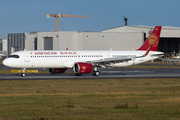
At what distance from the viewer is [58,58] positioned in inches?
1457

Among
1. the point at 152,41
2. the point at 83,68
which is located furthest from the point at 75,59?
the point at 152,41

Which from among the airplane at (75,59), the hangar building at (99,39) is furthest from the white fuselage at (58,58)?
the hangar building at (99,39)

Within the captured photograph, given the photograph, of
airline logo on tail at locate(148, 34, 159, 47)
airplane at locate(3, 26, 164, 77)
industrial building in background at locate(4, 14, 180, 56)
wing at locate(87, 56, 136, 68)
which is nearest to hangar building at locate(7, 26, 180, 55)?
industrial building in background at locate(4, 14, 180, 56)

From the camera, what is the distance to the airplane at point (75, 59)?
35656 mm

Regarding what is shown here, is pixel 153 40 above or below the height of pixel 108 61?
above

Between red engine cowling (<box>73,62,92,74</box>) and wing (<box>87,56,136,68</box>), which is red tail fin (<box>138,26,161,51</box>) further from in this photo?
red engine cowling (<box>73,62,92,74</box>)

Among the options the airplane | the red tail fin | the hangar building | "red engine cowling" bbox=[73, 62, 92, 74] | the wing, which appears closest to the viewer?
"red engine cowling" bbox=[73, 62, 92, 74]

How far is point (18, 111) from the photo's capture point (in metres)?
13.1

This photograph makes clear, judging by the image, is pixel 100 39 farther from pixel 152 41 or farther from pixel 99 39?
pixel 152 41

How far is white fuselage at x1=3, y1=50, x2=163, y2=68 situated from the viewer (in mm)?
35719

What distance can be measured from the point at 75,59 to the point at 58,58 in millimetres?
2491

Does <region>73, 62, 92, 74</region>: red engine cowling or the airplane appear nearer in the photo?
<region>73, 62, 92, 74</region>: red engine cowling

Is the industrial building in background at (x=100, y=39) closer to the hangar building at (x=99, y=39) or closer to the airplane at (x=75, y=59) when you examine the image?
the hangar building at (x=99, y=39)

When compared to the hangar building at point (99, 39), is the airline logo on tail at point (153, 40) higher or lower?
lower
